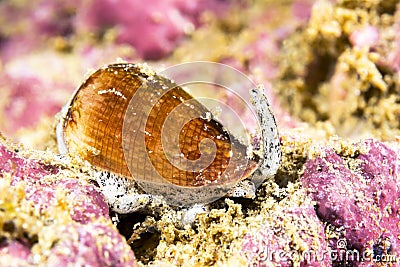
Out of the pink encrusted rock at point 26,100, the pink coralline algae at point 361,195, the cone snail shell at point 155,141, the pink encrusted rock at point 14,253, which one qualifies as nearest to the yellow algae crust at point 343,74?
the pink coralline algae at point 361,195

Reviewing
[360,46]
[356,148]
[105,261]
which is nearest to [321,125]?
[360,46]

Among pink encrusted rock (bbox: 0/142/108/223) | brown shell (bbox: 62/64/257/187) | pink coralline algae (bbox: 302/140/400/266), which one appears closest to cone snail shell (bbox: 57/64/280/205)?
brown shell (bbox: 62/64/257/187)

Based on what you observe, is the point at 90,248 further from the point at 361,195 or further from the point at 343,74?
the point at 343,74

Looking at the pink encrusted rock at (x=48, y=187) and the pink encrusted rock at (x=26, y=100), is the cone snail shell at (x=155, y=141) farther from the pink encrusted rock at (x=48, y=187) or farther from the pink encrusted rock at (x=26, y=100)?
the pink encrusted rock at (x=26, y=100)

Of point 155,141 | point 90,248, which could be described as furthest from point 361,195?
point 90,248

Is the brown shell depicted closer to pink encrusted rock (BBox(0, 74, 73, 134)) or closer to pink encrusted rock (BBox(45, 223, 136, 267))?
pink encrusted rock (BBox(45, 223, 136, 267))
